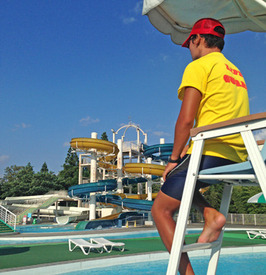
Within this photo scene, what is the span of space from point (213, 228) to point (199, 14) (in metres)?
2.63

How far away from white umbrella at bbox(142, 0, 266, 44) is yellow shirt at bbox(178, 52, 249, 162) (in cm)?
169

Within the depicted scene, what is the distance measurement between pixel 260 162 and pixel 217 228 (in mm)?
577

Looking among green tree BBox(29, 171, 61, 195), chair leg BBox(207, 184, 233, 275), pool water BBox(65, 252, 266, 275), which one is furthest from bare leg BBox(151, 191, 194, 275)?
green tree BBox(29, 171, 61, 195)

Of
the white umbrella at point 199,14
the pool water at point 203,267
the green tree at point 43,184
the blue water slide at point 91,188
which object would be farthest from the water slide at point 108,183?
the white umbrella at point 199,14

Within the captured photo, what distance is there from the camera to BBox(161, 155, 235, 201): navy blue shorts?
5.14ft

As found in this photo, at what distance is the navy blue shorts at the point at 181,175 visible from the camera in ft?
5.14

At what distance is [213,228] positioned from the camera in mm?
1674

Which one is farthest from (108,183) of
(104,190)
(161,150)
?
(161,150)

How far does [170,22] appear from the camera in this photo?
11.1 ft

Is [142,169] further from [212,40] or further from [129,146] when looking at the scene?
[212,40]

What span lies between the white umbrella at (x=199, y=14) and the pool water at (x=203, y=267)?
537 centimetres

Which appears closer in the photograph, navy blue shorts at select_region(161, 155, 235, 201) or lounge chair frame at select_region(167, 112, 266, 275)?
lounge chair frame at select_region(167, 112, 266, 275)

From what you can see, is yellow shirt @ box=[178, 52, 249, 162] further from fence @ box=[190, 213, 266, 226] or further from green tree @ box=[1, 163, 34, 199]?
green tree @ box=[1, 163, 34, 199]

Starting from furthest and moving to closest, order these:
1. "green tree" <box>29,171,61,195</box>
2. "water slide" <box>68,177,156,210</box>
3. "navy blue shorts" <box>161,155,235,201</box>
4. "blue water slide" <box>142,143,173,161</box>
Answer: "green tree" <box>29,171,61,195</box>, "blue water slide" <box>142,143,173,161</box>, "water slide" <box>68,177,156,210</box>, "navy blue shorts" <box>161,155,235,201</box>
